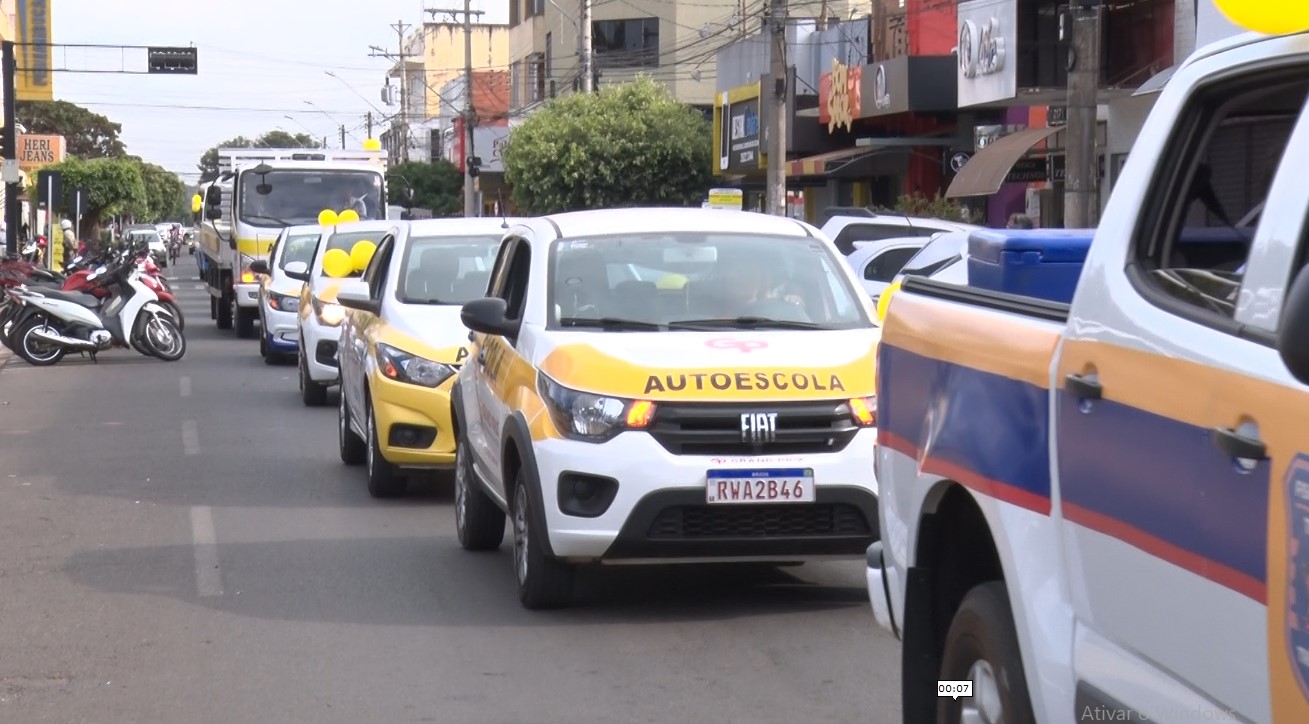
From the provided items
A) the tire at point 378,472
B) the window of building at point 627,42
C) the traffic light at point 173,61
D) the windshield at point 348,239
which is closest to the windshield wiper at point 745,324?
the tire at point 378,472

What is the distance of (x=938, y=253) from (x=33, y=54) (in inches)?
1663

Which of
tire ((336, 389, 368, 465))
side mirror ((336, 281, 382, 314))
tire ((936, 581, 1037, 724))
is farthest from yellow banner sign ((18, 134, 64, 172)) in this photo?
tire ((936, 581, 1037, 724))

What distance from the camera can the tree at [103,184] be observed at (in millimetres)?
71375

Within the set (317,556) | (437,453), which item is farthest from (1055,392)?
(437,453)

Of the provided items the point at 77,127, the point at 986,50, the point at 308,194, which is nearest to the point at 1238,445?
the point at 986,50

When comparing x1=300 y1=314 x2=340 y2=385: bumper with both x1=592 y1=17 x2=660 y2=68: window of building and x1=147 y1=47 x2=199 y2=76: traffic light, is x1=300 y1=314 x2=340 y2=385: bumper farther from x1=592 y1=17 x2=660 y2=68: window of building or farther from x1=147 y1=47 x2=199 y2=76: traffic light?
x1=592 y1=17 x2=660 y2=68: window of building

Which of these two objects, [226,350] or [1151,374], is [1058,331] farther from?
[226,350]

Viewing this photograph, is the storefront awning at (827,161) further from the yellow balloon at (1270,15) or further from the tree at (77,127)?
the tree at (77,127)

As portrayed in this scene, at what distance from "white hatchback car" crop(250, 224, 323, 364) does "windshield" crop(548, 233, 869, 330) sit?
13.0 metres

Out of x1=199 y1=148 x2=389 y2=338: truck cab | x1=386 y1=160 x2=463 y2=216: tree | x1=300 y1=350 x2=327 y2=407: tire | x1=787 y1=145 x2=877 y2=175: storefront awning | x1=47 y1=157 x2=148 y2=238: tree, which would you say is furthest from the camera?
x1=386 y1=160 x2=463 y2=216: tree

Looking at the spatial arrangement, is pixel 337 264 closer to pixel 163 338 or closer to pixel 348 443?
pixel 348 443

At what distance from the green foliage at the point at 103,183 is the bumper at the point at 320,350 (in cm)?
5634


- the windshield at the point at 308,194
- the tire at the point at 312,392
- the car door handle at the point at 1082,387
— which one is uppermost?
the windshield at the point at 308,194

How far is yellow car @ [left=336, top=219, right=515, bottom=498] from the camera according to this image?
34.6 feet
